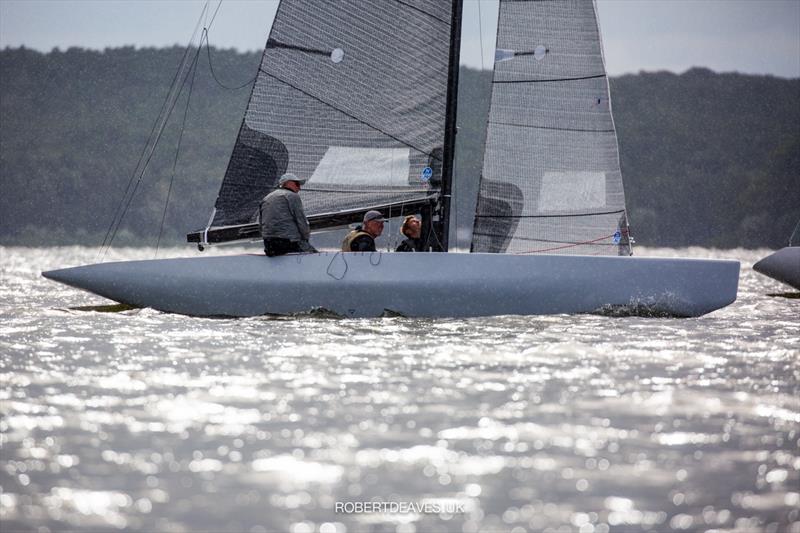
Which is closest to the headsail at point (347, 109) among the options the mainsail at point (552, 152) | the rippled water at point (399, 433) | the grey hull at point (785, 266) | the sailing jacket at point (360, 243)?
the sailing jacket at point (360, 243)

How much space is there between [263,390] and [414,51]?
727 cm

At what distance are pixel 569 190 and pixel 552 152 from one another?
501mm

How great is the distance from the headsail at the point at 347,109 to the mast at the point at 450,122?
6 cm

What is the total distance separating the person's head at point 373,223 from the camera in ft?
43.9

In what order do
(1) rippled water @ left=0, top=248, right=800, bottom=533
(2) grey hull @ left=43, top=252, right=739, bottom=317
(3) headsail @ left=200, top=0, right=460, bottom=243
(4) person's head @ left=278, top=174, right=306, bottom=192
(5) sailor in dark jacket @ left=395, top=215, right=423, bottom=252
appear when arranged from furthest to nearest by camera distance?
(3) headsail @ left=200, top=0, right=460, bottom=243
(5) sailor in dark jacket @ left=395, top=215, right=423, bottom=252
(4) person's head @ left=278, top=174, right=306, bottom=192
(2) grey hull @ left=43, top=252, right=739, bottom=317
(1) rippled water @ left=0, top=248, right=800, bottom=533

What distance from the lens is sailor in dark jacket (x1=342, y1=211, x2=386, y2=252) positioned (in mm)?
12953

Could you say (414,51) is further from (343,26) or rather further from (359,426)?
(359,426)

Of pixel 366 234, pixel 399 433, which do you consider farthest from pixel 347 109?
pixel 399 433

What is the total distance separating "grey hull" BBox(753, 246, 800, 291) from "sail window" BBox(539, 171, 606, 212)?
7.25 metres

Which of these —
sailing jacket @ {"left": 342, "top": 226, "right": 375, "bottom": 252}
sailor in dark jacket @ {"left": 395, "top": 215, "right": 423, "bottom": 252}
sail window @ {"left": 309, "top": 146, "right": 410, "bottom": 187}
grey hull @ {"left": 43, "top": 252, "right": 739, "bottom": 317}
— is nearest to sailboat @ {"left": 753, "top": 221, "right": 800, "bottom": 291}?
grey hull @ {"left": 43, "top": 252, "right": 739, "bottom": 317}

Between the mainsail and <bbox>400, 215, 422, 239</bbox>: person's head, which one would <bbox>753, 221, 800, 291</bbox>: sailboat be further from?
<bbox>400, 215, 422, 239</bbox>: person's head

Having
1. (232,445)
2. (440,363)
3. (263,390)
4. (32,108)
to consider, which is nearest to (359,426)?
(232,445)

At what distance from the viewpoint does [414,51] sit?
13859 mm

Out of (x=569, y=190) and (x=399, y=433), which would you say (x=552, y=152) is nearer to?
(x=569, y=190)
